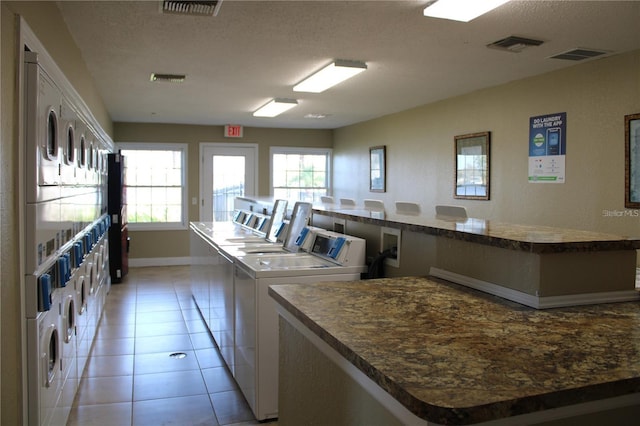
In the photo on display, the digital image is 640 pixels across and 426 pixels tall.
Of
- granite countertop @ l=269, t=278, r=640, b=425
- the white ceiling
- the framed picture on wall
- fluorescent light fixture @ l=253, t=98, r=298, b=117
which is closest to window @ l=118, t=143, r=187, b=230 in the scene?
fluorescent light fixture @ l=253, t=98, r=298, b=117

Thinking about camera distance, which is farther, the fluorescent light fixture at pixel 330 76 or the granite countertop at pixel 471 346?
the fluorescent light fixture at pixel 330 76

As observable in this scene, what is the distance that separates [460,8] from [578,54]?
1648mm

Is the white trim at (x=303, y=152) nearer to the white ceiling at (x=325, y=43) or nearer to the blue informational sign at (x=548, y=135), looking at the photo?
the white ceiling at (x=325, y=43)

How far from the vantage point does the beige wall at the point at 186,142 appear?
8.41 m

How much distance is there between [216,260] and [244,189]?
4917mm

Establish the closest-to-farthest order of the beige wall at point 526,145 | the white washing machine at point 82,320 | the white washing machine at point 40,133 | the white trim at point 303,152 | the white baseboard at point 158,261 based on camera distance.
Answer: the white washing machine at point 40,133, the white washing machine at point 82,320, the beige wall at point 526,145, the white baseboard at point 158,261, the white trim at point 303,152

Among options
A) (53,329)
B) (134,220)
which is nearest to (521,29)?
(53,329)

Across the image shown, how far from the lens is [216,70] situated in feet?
15.1

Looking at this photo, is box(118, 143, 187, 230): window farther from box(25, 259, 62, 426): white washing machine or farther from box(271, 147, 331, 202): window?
box(25, 259, 62, 426): white washing machine

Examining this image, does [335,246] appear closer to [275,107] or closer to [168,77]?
[168,77]

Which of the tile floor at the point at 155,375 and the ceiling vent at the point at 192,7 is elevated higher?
the ceiling vent at the point at 192,7

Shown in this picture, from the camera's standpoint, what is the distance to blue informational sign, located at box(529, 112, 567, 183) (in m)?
4.50

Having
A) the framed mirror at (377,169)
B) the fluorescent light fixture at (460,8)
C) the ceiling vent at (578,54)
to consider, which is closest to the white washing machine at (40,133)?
the fluorescent light fixture at (460,8)

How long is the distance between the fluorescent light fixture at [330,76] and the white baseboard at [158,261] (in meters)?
4.32
